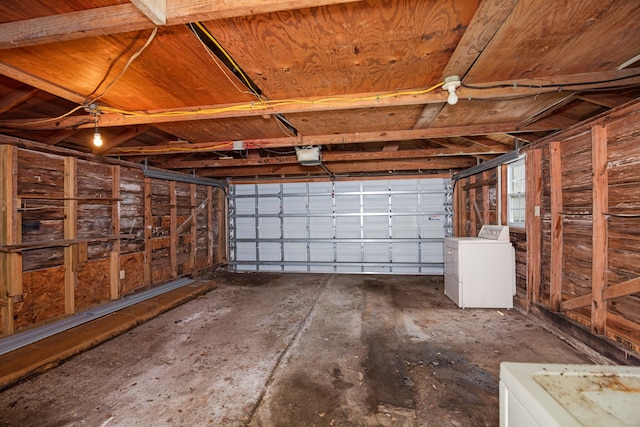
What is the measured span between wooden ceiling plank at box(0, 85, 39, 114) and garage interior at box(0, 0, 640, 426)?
17mm

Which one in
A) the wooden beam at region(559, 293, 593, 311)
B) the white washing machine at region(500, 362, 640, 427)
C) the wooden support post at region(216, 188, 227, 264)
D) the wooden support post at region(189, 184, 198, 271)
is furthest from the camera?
the wooden support post at region(216, 188, 227, 264)

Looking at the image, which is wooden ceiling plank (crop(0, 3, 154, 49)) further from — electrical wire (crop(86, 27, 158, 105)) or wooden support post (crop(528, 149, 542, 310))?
wooden support post (crop(528, 149, 542, 310))

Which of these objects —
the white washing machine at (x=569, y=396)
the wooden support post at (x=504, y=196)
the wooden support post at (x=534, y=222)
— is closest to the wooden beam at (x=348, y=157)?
the wooden support post at (x=504, y=196)

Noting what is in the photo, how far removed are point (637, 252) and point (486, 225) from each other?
7.56 feet

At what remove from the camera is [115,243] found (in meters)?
4.31

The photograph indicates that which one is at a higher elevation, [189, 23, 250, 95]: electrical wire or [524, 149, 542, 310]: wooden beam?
[189, 23, 250, 95]: electrical wire

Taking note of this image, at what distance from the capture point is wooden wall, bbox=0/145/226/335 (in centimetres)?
303

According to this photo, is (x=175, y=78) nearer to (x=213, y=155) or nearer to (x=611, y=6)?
(x=611, y=6)

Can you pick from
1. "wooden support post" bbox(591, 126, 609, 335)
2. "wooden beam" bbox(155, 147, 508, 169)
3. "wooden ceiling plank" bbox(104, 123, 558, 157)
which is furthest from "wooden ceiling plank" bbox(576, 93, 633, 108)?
"wooden beam" bbox(155, 147, 508, 169)

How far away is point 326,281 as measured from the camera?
19.7 ft

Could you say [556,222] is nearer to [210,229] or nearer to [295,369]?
[295,369]

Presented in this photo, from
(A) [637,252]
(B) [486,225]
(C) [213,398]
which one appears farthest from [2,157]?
(B) [486,225]

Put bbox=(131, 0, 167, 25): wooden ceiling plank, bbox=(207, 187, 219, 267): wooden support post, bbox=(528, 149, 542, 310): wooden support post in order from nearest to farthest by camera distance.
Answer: bbox=(131, 0, 167, 25): wooden ceiling plank
bbox=(528, 149, 542, 310): wooden support post
bbox=(207, 187, 219, 267): wooden support post

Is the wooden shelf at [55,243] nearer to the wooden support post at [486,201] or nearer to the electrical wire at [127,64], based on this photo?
the electrical wire at [127,64]
